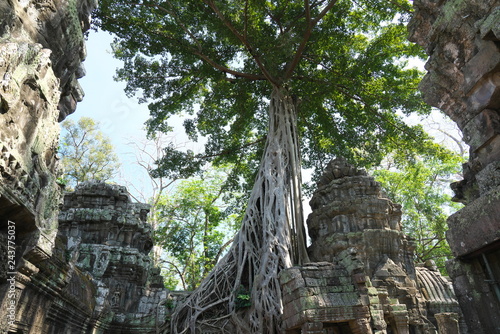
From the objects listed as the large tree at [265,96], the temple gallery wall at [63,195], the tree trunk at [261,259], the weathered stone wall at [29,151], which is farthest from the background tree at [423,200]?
the weathered stone wall at [29,151]

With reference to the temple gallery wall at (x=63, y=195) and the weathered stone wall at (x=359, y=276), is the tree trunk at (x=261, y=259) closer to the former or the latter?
the weathered stone wall at (x=359, y=276)

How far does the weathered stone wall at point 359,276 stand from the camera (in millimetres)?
4164

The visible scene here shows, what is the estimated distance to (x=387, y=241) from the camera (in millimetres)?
6910

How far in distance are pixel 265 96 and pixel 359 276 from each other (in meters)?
7.51

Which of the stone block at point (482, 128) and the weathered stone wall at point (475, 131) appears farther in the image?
the stone block at point (482, 128)

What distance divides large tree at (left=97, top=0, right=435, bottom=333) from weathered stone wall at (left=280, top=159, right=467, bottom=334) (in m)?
0.75

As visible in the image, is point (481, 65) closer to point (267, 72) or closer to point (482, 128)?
point (482, 128)

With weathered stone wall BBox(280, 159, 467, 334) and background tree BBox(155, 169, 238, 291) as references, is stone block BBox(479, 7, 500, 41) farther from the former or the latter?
background tree BBox(155, 169, 238, 291)

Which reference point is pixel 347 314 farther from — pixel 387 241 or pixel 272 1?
pixel 272 1

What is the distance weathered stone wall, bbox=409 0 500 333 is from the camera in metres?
2.34

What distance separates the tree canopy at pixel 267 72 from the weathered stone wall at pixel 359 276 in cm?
277

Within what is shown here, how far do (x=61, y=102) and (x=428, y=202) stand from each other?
13164 mm

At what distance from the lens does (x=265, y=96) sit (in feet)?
36.0

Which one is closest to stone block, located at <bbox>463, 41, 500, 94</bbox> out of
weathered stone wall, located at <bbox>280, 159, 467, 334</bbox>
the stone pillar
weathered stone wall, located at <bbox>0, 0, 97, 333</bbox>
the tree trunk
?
weathered stone wall, located at <bbox>280, 159, 467, 334</bbox>
